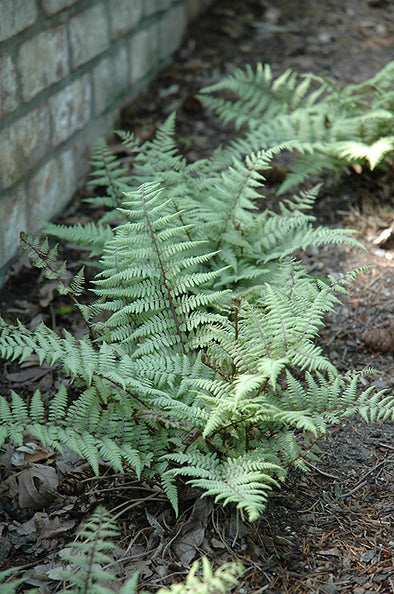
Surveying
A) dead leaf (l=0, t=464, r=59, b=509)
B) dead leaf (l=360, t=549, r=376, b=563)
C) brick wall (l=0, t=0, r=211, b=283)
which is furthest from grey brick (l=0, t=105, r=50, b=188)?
dead leaf (l=360, t=549, r=376, b=563)

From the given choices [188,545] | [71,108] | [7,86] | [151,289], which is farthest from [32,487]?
[71,108]

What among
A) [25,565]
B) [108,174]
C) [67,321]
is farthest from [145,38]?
[25,565]

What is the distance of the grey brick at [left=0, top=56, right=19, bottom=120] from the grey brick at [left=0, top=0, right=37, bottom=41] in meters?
0.12

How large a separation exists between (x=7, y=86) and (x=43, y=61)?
43 centimetres

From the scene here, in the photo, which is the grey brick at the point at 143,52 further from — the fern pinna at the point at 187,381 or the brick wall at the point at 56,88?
the fern pinna at the point at 187,381

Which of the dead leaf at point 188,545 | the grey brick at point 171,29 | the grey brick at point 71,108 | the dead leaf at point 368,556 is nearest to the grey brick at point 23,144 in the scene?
the grey brick at point 71,108

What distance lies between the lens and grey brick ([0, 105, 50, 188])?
10.5ft

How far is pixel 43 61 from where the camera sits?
3455 mm

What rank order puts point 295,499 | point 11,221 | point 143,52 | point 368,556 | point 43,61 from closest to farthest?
point 368,556, point 295,499, point 11,221, point 43,61, point 143,52

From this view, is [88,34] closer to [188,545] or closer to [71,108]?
[71,108]

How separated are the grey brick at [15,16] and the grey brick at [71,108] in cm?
49

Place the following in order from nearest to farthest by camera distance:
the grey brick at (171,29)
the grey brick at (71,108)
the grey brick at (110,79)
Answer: the grey brick at (71,108), the grey brick at (110,79), the grey brick at (171,29)

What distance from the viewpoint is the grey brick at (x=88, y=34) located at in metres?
3.76

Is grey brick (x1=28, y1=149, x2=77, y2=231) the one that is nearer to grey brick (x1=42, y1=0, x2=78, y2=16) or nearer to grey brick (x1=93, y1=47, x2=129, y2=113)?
grey brick (x1=93, y1=47, x2=129, y2=113)
